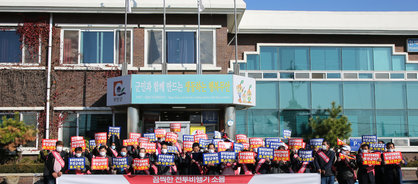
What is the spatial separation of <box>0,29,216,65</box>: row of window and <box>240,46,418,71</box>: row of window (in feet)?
11.8

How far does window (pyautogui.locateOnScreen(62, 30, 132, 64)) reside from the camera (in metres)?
23.2

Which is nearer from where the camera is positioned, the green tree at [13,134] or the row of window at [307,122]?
the green tree at [13,134]

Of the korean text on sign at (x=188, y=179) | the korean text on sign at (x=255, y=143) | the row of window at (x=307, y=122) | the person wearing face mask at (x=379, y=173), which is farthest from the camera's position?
the row of window at (x=307, y=122)

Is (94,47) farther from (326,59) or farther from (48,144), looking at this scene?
(326,59)

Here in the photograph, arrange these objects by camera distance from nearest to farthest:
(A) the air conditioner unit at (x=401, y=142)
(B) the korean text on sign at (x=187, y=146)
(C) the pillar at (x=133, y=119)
Answer: (B) the korean text on sign at (x=187, y=146)
(C) the pillar at (x=133, y=119)
(A) the air conditioner unit at (x=401, y=142)

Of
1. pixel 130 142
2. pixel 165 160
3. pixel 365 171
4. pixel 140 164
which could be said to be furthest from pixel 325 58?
pixel 140 164

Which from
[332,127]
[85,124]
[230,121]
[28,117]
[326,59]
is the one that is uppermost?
[326,59]

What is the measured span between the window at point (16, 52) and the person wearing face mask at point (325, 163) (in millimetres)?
15861

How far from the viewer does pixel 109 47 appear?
23.3 meters

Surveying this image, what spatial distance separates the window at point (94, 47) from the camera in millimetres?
23188

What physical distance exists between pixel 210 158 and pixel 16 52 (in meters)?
14.7

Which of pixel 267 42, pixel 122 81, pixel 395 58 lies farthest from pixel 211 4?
pixel 395 58

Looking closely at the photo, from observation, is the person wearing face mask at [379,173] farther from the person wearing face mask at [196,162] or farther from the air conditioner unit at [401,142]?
the air conditioner unit at [401,142]

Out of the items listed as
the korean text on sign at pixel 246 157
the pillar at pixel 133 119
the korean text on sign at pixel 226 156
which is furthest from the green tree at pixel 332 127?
the korean text on sign at pixel 226 156
